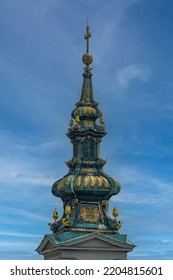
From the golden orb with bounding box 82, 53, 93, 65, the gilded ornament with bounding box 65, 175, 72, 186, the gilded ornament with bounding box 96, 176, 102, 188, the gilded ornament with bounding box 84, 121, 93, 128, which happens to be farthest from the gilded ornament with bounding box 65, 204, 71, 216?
the golden orb with bounding box 82, 53, 93, 65

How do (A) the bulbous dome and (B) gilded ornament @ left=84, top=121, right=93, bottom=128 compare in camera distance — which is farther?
(B) gilded ornament @ left=84, top=121, right=93, bottom=128

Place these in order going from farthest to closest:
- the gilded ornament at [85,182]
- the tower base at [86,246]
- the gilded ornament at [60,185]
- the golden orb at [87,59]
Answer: the golden orb at [87,59] < the gilded ornament at [60,185] < the gilded ornament at [85,182] < the tower base at [86,246]

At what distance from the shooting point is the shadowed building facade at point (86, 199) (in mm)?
70125

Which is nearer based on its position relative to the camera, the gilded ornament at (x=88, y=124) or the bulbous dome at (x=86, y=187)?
the bulbous dome at (x=86, y=187)

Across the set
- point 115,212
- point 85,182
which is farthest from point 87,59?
point 115,212

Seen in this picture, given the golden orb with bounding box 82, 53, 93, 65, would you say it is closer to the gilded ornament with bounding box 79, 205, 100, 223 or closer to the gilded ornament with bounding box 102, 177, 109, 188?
the gilded ornament with bounding box 102, 177, 109, 188

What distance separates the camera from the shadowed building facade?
70125mm

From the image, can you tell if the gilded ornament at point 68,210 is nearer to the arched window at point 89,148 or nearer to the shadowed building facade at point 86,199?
the shadowed building facade at point 86,199

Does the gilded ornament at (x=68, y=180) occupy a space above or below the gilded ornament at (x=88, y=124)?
below

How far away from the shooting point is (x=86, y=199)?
73.4 metres

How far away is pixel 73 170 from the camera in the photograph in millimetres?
75375

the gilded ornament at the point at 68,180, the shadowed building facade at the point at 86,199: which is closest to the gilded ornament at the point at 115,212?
the shadowed building facade at the point at 86,199

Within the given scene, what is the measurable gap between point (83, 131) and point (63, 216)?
334 inches
